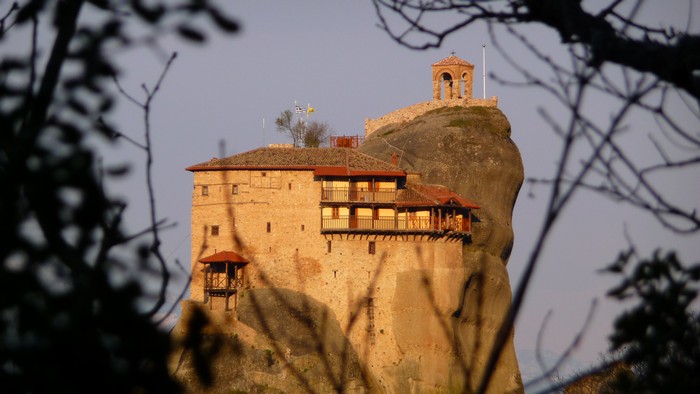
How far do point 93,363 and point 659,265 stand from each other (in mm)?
3536

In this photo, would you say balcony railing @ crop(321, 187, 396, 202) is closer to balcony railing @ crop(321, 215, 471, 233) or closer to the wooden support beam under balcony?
balcony railing @ crop(321, 215, 471, 233)

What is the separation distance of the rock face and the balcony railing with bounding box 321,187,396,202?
4.83 metres

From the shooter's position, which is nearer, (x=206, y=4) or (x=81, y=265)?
(x=81, y=265)

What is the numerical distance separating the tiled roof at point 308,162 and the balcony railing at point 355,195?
2.55ft

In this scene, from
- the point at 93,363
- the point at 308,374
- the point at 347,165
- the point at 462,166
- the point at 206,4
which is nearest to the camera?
the point at 93,363

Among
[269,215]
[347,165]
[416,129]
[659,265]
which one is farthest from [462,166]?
[659,265]

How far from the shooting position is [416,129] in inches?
2425

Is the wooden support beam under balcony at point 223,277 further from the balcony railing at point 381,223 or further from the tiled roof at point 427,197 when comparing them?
the tiled roof at point 427,197

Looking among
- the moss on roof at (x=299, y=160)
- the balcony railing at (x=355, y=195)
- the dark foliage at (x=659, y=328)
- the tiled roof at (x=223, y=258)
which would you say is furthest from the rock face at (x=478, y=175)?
the dark foliage at (x=659, y=328)

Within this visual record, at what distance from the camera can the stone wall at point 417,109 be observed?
64.1 meters

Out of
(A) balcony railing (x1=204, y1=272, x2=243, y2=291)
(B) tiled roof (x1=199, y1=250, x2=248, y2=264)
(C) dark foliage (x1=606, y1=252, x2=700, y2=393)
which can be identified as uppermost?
(C) dark foliage (x1=606, y1=252, x2=700, y2=393)


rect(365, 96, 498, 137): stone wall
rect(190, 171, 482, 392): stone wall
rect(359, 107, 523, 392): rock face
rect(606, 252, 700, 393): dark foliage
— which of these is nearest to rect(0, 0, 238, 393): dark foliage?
rect(606, 252, 700, 393): dark foliage

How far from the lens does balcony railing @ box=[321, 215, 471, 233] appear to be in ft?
168

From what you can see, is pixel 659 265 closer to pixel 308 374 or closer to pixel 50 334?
pixel 50 334
